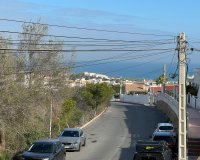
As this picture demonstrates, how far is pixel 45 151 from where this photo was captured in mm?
27188

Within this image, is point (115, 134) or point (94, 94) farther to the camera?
point (94, 94)

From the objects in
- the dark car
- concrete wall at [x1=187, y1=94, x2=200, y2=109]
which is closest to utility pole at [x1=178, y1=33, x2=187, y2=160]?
the dark car

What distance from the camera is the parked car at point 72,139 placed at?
A: 114 ft

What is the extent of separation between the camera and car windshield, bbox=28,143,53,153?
27.3 m

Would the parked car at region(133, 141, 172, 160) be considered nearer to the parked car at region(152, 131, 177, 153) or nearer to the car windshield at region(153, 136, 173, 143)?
the parked car at region(152, 131, 177, 153)

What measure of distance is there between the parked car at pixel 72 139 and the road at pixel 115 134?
0.48 m

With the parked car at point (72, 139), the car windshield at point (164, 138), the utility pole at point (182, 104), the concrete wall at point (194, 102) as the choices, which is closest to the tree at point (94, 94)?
the concrete wall at point (194, 102)

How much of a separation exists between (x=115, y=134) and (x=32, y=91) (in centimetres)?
1448

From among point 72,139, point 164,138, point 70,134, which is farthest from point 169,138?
point 70,134

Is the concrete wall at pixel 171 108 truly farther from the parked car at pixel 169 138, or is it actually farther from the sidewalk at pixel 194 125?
the parked car at pixel 169 138

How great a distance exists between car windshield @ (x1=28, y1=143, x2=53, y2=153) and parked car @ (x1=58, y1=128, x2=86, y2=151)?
22.1ft

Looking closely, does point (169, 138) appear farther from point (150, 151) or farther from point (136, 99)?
point (136, 99)

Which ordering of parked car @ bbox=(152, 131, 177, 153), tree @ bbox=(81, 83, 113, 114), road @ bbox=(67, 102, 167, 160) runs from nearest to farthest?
parked car @ bbox=(152, 131, 177, 153) → road @ bbox=(67, 102, 167, 160) → tree @ bbox=(81, 83, 113, 114)

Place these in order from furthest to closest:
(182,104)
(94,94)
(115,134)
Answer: (94,94) → (115,134) → (182,104)
